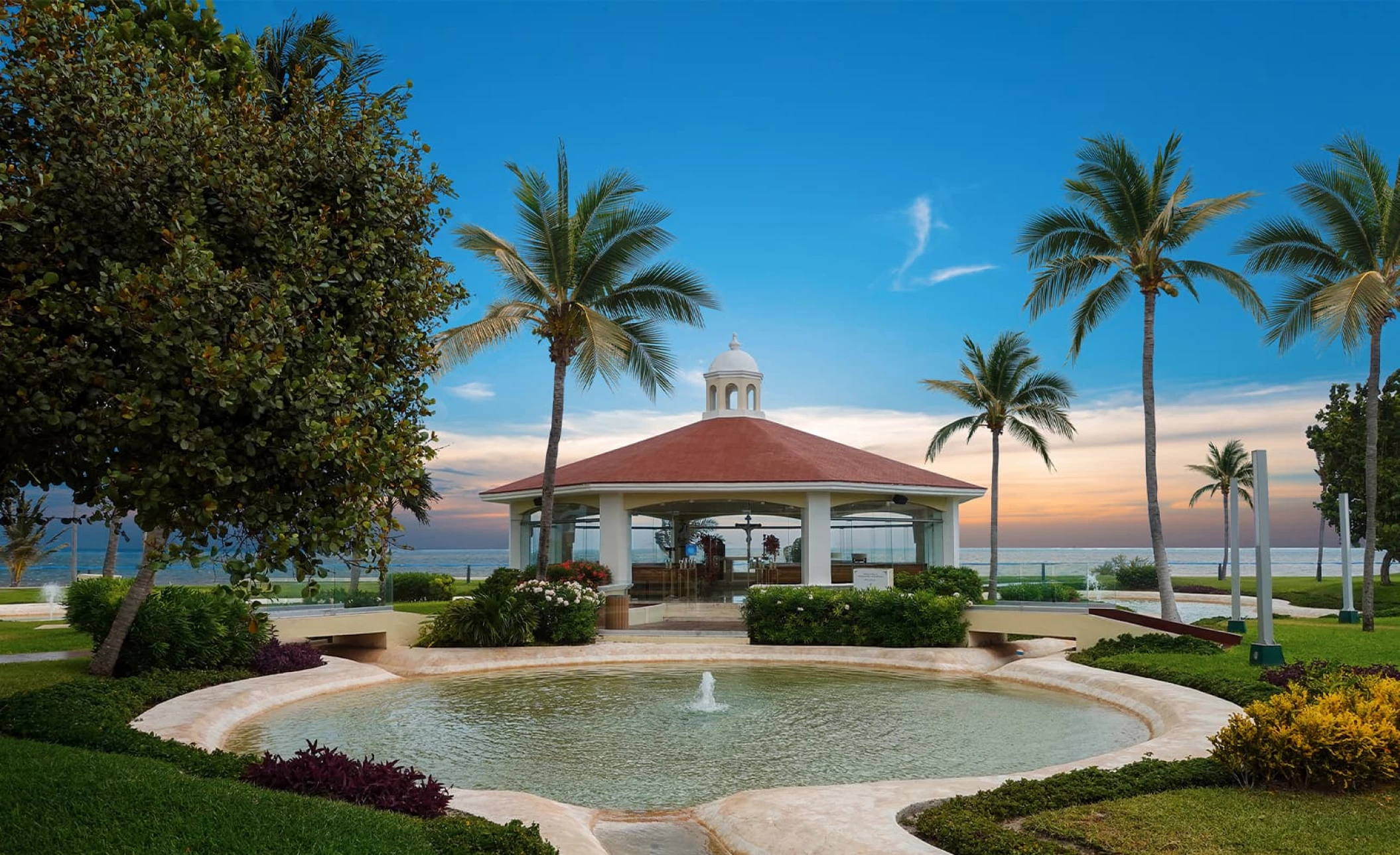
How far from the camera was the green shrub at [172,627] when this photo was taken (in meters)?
14.9

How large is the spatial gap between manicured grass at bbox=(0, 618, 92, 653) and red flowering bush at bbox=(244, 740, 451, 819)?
12618 millimetres

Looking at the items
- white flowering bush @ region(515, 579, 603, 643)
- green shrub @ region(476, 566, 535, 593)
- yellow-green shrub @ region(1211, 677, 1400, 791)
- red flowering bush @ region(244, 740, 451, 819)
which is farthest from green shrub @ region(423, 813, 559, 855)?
green shrub @ region(476, 566, 535, 593)

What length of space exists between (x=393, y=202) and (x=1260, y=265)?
22.3 meters

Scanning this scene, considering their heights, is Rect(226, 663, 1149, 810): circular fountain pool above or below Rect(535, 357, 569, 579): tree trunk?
below

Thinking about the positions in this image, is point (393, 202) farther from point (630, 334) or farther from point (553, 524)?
point (553, 524)

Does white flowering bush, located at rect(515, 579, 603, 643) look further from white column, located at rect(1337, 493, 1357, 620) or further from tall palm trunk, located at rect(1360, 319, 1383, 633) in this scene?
white column, located at rect(1337, 493, 1357, 620)

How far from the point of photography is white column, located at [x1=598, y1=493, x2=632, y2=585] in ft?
85.3

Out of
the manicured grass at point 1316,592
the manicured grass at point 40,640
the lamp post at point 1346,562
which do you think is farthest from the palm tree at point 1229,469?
the manicured grass at point 40,640

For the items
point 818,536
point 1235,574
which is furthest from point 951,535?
point 1235,574

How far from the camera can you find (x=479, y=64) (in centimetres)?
1644

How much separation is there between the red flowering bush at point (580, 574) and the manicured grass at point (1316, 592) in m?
25.2

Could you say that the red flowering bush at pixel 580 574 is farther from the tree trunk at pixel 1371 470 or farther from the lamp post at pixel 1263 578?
the tree trunk at pixel 1371 470

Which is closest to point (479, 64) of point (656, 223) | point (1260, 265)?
point (656, 223)

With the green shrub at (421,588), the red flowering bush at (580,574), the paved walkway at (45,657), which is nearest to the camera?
the paved walkway at (45,657)
